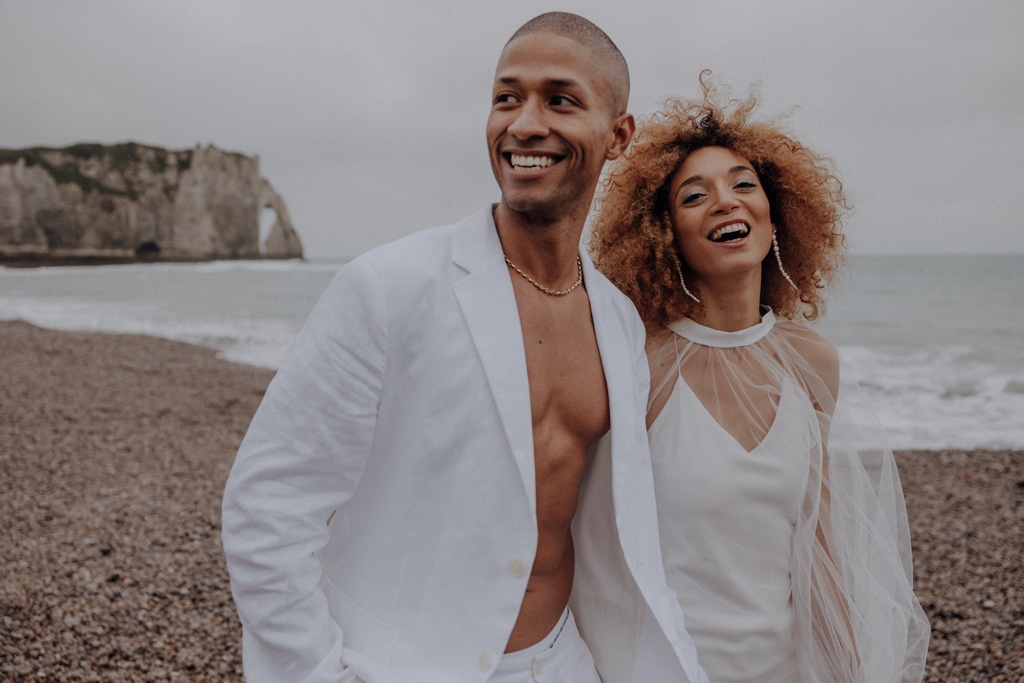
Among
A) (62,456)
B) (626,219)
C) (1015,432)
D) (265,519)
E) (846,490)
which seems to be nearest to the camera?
(265,519)

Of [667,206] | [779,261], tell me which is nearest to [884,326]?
[779,261]

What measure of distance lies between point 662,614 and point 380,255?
1264mm

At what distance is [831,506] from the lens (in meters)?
2.56

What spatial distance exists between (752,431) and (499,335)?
48.3 inches

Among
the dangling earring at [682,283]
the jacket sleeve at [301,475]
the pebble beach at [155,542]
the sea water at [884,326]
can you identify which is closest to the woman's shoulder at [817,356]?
the dangling earring at [682,283]

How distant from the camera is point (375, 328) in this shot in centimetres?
161

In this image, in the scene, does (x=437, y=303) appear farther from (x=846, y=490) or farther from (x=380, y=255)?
(x=846, y=490)

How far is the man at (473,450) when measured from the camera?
5.16ft

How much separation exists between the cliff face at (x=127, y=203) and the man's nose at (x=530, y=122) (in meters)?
66.2

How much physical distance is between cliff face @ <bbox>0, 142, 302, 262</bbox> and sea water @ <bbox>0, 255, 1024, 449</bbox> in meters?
21.8

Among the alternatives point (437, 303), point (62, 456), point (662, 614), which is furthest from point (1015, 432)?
point (62, 456)

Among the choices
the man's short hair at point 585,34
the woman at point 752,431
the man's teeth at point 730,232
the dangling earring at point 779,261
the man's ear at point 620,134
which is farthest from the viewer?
the dangling earring at point 779,261

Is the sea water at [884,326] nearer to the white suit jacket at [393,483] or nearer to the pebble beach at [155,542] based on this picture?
the white suit jacket at [393,483]

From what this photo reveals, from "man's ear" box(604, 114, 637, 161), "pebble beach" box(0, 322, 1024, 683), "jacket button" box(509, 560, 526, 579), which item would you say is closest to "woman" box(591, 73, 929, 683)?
"man's ear" box(604, 114, 637, 161)
